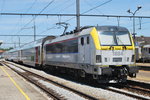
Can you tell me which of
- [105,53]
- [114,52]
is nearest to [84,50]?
[105,53]

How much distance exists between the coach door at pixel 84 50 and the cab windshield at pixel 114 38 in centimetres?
86

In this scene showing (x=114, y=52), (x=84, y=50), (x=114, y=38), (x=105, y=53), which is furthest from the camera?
(x=84, y=50)

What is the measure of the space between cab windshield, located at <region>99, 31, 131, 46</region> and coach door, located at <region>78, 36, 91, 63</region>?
2.83 ft

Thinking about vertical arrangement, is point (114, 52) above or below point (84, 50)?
below

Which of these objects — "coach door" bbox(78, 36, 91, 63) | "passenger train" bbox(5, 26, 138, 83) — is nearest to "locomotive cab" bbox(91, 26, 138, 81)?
"passenger train" bbox(5, 26, 138, 83)

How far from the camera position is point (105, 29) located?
13508mm

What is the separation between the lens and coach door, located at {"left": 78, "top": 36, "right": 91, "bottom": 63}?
13583 mm

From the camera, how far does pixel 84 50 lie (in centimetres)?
1412

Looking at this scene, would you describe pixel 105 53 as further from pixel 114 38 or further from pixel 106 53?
pixel 114 38

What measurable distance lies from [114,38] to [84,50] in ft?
5.80

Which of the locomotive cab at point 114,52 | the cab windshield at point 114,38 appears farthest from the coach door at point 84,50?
the cab windshield at point 114,38

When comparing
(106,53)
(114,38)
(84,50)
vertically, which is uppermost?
(114,38)

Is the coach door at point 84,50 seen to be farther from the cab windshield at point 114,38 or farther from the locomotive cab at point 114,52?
the cab windshield at point 114,38

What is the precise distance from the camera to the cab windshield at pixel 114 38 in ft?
43.4
